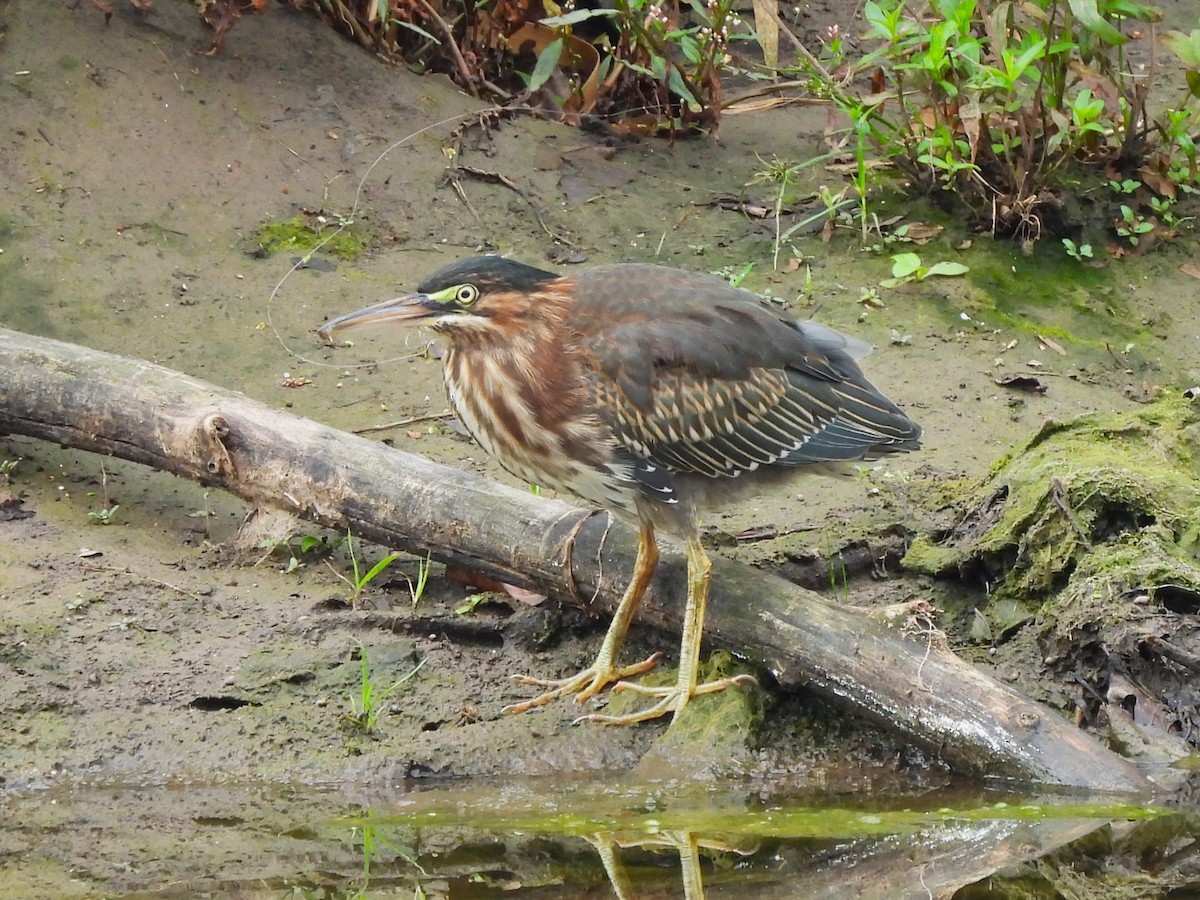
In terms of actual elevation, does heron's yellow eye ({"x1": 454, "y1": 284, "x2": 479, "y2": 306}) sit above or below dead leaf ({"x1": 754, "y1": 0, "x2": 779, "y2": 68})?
below

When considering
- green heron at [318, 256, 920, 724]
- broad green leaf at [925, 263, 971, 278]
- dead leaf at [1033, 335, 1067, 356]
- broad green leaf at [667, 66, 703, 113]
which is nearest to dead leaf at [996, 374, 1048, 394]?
dead leaf at [1033, 335, 1067, 356]

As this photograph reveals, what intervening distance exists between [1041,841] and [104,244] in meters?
5.62

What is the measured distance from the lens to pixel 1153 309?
7949mm

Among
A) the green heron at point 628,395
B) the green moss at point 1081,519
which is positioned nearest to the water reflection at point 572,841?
the green heron at point 628,395

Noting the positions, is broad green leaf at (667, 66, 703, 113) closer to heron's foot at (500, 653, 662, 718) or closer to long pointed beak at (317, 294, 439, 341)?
long pointed beak at (317, 294, 439, 341)

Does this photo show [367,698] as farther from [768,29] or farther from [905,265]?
[768,29]

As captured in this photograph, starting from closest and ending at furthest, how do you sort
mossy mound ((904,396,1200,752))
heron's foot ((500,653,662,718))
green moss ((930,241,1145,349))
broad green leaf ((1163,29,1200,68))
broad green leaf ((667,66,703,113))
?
mossy mound ((904,396,1200,752)), heron's foot ((500,653,662,718)), broad green leaf ((1163,29,1200,68)), green moss ((930,241,1145,349)), broad green leaf ((667,66,703,113))

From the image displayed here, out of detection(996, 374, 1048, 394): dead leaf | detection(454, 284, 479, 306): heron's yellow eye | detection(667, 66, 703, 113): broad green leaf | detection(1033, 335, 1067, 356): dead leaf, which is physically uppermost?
detection(454, 284, 479, 306): heron's yellow eye

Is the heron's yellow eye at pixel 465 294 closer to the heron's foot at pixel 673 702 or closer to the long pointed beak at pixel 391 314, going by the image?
the long pointed beak at pixel 391 314

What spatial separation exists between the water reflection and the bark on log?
0.19 m

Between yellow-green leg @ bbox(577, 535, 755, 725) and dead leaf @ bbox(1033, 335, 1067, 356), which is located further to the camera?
dead leaf @ bbox(1033, 335, 1067, 356)

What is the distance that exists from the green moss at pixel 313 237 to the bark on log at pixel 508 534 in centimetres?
190

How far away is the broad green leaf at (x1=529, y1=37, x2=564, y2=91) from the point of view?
847 cm

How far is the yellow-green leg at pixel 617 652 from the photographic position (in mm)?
5133
